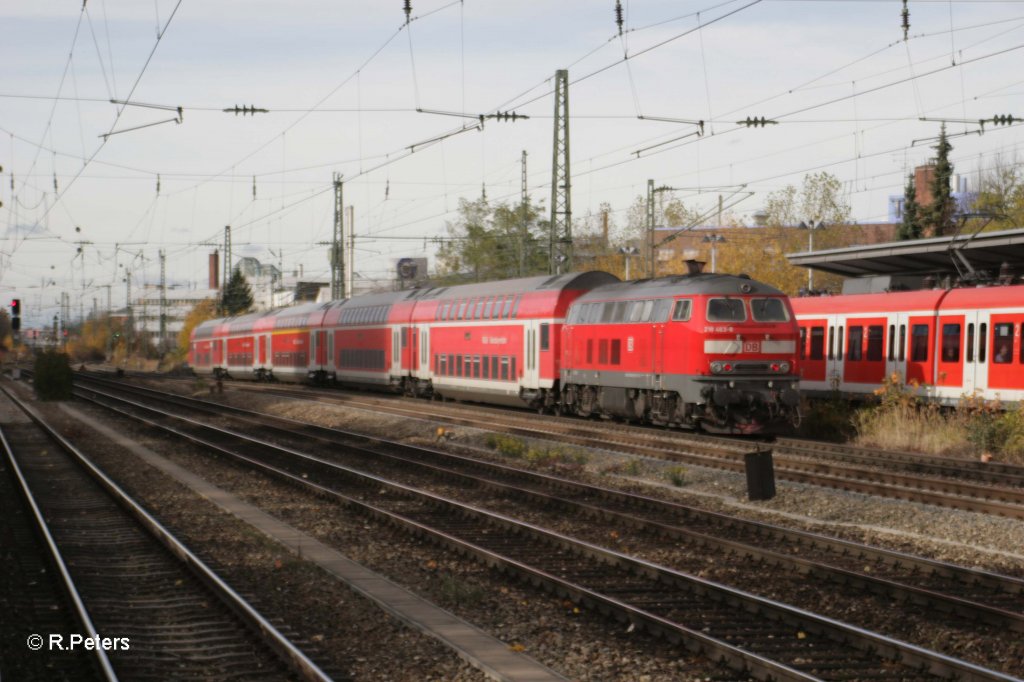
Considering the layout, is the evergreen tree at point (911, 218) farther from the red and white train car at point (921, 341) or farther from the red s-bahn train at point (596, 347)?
the red and white train car at point (921, 341)

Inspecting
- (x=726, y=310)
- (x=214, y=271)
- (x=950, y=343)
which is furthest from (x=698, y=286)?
(x=214, y=271)

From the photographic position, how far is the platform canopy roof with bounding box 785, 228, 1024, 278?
2639cm

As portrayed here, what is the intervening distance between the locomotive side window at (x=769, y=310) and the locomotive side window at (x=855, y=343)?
5.22 m

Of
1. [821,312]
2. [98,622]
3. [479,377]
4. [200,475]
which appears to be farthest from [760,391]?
[98,622]

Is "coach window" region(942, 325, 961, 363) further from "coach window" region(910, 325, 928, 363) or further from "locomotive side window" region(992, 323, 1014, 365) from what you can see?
"locomotive side window" region(992, 323, 1014, 365)

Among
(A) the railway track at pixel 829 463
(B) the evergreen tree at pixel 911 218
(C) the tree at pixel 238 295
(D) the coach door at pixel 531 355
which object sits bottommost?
(A) the railway track at pixel 829 463

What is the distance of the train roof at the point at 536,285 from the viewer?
1221 inches

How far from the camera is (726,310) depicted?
24.0m

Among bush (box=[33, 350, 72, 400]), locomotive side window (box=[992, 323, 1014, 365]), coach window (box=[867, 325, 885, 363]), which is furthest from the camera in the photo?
bush (box=[33, 350, 72, 400])

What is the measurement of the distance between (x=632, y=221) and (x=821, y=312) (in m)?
50.2

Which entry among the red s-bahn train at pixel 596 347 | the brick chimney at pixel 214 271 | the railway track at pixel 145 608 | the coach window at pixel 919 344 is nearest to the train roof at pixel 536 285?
the red s-bahn train at pixel 596 347

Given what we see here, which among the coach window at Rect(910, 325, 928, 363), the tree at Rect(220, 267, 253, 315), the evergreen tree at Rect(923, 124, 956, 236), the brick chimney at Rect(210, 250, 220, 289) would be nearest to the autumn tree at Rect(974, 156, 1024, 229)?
the evergreen tree at Rect(923, 124, 956, 236)

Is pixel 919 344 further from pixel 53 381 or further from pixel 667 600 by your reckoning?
pixel 53 381

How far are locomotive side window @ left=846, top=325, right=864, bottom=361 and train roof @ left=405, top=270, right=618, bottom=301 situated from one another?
643 centimetres
